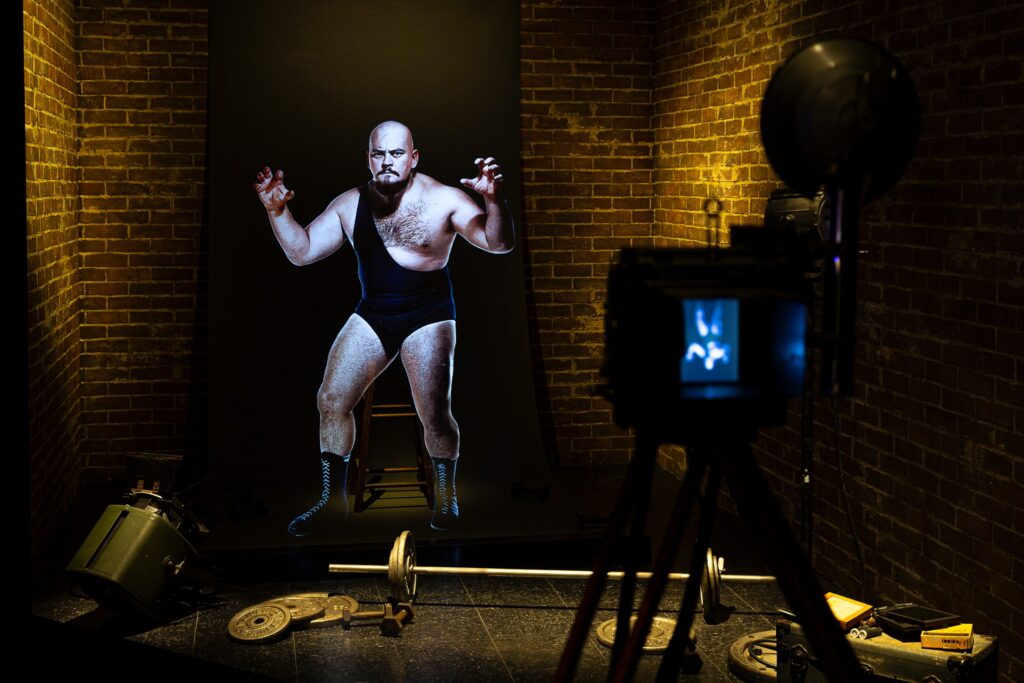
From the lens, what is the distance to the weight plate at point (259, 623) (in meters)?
4.23

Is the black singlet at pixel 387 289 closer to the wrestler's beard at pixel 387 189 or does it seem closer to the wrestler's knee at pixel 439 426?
the wrestler's beard at pixel 387 189

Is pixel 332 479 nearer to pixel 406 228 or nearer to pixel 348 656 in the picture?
pixel 406 228

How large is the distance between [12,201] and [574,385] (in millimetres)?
3437

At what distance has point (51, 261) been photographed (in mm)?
5508

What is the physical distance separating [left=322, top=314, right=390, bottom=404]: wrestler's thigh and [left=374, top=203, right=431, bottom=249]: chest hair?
0.45 meters

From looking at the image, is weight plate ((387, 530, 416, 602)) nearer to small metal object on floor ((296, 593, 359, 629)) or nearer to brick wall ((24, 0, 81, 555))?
small metal object on floor ((296, 593, 359, 629))

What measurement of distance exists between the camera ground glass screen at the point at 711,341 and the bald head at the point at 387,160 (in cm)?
371

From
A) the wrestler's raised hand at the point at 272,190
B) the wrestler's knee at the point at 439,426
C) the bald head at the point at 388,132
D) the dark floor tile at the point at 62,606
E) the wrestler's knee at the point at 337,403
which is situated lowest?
the dark floor tile at the point at 62,606

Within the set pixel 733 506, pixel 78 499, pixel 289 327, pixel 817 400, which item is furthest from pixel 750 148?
pixel 78 499

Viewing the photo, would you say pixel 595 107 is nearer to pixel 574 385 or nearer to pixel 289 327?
pixel 574 385

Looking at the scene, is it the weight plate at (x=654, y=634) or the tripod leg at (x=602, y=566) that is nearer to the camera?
the tripod leg at (x=602, y=566)

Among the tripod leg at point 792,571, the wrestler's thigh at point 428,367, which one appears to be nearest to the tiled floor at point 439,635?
the wrestler's thigh at point 428,367

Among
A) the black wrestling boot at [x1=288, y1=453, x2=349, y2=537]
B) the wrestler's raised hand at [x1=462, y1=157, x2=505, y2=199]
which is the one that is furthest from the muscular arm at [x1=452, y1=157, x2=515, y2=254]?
the black wrestling boot at [x1=288, y1=453, x2=349, y2=537]

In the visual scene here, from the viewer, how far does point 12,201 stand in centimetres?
409
